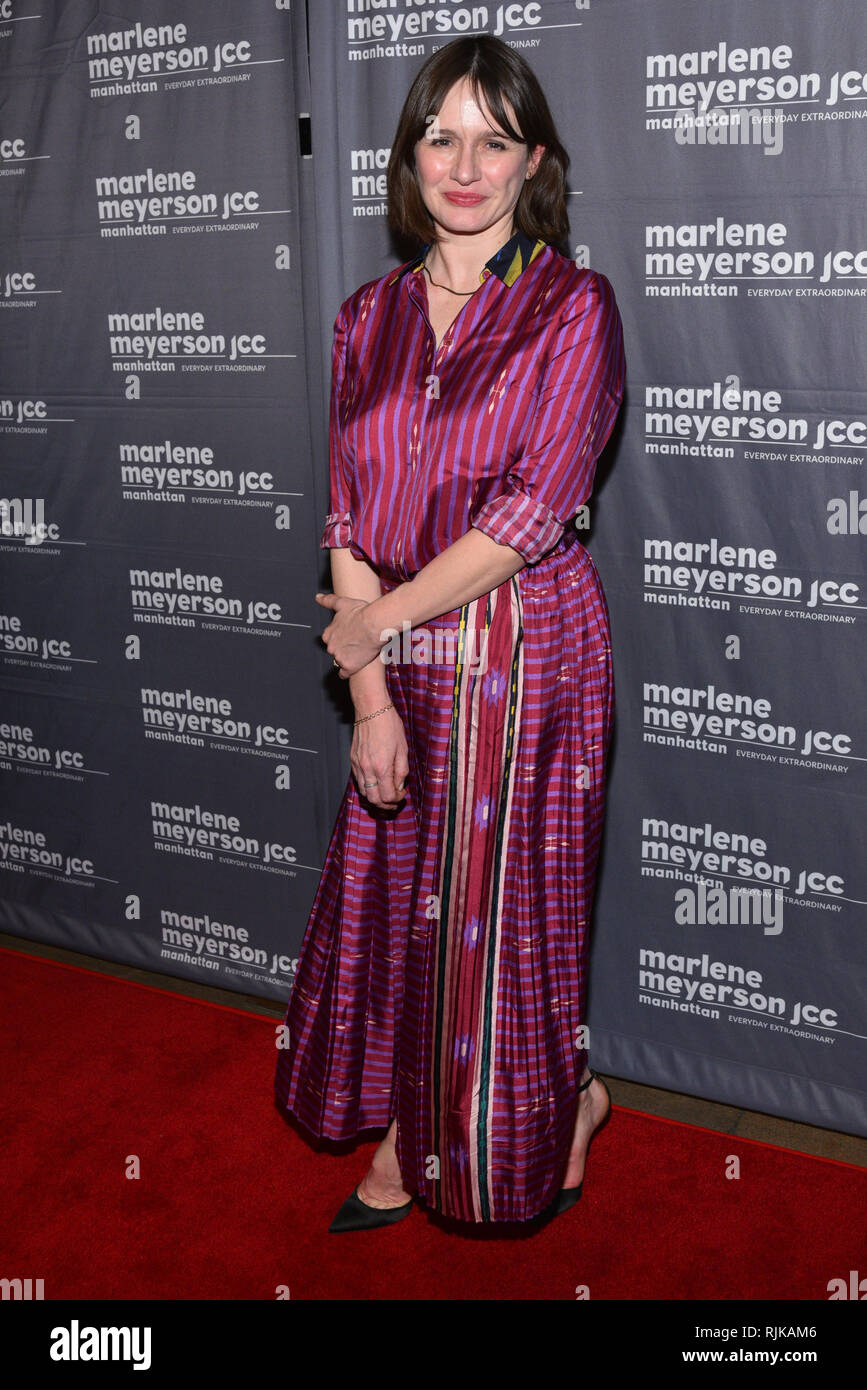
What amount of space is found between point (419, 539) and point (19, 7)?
186 centimetres

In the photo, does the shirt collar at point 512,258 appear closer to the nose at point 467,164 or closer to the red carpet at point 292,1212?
the nose at point 467,164

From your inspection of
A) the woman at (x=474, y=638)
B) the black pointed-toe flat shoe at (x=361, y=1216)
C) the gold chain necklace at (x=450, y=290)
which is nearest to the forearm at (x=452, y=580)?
the woman at (x=474, y=638)

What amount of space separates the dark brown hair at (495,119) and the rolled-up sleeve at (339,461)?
20 cm

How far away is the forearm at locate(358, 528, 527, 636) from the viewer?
188cm

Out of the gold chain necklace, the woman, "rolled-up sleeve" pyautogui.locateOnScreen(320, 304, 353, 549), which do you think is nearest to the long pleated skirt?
the woman

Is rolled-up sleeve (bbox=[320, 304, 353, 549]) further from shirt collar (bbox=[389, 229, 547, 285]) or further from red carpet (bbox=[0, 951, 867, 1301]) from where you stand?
red carpet (bbox=[0, 951, 867, 1301])

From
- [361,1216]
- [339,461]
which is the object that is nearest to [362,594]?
[339,461]

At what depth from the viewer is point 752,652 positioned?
2.47 m

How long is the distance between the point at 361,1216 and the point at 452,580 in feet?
3.85

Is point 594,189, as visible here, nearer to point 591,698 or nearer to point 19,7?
point 591,698

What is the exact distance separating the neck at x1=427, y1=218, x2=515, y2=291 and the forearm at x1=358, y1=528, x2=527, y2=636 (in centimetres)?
41

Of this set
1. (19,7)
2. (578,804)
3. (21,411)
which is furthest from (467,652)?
(19,7)

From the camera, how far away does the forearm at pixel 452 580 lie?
6.16 ft

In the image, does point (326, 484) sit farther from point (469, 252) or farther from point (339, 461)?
point (469, 252)
